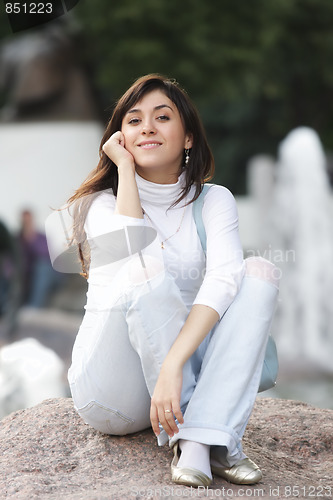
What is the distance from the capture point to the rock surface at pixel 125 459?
69.0 inches

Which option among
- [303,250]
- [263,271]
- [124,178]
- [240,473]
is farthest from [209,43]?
[240,473]

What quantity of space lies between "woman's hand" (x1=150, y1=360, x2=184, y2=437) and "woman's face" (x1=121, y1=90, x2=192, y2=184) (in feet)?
2.08

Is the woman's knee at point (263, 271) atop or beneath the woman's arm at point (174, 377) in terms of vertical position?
atop

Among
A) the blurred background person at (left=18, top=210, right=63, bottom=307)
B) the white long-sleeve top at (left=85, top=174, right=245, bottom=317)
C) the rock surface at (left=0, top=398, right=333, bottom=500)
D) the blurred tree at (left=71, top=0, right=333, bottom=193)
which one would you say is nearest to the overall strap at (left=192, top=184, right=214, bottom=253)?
the white long-sleeve top at (left=85, top=174, right=245, bottom=317)

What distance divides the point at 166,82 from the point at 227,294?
2.20 ft

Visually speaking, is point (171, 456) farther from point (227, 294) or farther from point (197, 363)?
point (227, 294)

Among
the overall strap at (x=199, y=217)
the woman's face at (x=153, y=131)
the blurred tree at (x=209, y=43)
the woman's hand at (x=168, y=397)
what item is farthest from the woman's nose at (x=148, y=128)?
the blurred tree at (x=209, y=43)

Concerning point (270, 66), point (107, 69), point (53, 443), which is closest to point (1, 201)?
point (107, 69)

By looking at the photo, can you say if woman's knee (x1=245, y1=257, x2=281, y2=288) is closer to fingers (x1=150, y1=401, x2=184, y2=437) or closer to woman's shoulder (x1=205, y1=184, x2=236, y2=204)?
woman's shoulder (x1=205, y1=184, x2=236, y2=204)

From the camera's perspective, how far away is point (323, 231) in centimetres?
924

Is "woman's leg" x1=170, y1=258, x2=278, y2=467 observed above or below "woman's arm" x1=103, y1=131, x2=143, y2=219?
below

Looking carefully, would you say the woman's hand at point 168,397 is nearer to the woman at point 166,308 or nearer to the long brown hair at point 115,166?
the woman at point 166,308

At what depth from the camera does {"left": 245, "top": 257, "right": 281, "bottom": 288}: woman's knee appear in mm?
1866

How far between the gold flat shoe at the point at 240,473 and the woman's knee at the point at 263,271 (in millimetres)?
465
